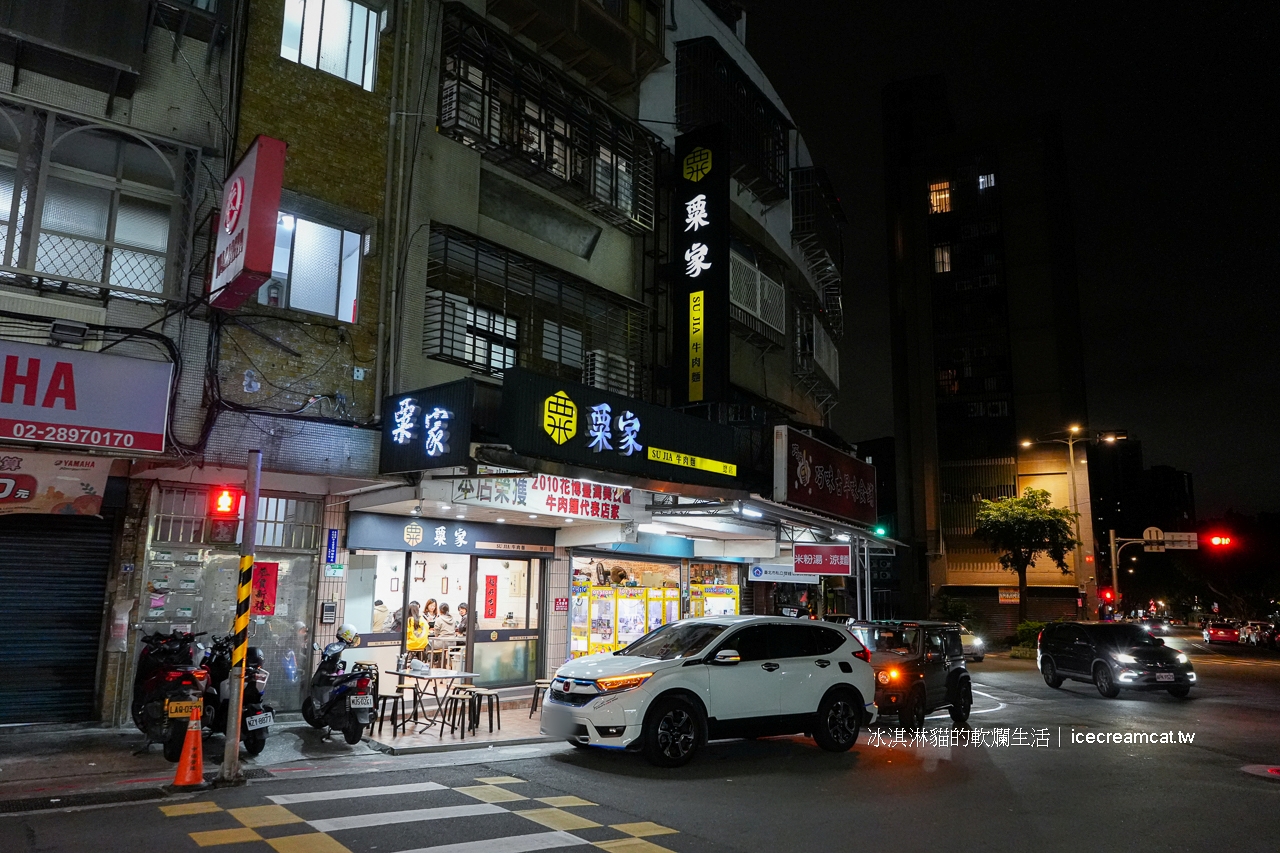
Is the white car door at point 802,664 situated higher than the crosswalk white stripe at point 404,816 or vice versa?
the white car door at point 802,664

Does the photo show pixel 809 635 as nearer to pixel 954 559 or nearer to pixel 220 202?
pixel 220 202

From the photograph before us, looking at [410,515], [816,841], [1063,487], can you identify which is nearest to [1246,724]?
[816,841]

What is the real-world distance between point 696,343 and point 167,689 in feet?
40.5

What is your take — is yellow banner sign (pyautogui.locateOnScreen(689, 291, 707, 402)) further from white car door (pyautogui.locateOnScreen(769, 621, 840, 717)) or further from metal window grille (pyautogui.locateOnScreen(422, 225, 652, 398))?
white car door (pyautogui.locateOnScreen(769, 621, 840, 717))

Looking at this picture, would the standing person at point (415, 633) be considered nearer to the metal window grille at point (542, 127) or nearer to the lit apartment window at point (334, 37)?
the metal window grille at point (542, 127)

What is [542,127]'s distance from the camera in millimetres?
17594

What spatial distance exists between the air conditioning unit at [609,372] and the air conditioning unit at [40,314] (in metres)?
9.24

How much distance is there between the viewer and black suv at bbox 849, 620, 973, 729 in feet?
46.8

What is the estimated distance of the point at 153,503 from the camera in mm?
12609

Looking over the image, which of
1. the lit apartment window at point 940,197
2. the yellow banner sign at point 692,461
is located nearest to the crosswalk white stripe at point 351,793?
the yellow banner sign at point 692,461

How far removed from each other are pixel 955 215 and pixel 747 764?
189 feet

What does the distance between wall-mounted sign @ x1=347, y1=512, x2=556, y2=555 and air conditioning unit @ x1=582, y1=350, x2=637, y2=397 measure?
336 centimetres

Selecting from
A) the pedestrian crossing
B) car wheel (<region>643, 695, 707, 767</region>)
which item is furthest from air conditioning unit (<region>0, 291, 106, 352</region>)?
car wheel (<region>643, 695, 707, 767</region>)

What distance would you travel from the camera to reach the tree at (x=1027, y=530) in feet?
135
